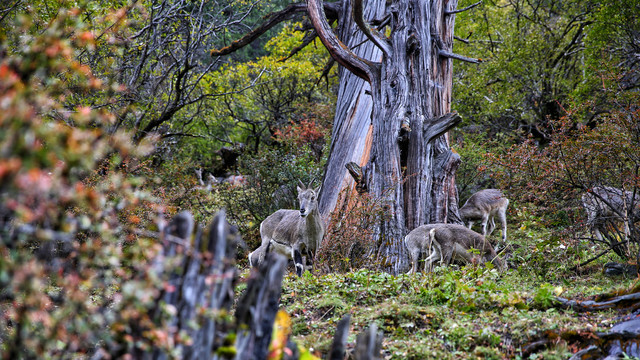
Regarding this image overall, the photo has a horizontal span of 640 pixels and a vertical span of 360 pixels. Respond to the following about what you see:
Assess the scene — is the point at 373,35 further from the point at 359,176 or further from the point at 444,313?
the point at 444,313

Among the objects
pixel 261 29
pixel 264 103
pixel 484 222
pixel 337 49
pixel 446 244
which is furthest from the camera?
pixel 264 103

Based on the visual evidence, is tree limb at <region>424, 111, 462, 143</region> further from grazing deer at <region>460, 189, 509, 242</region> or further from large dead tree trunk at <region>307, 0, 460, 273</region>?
grazing deer at <region>460, 189, 509, 242</region>

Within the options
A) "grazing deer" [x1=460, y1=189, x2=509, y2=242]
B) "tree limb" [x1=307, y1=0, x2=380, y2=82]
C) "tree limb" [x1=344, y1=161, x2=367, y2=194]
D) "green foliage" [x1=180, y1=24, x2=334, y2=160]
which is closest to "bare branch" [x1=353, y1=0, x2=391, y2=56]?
"tree limb" [x1=307, y1=0, x2=380, y2=82]

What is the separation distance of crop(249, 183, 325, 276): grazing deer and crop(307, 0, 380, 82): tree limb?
3.13 meters

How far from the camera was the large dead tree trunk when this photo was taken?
32.7 feet

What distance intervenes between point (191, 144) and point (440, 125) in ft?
43.1

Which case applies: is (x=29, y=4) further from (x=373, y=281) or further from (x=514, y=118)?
(x=514, y=118)

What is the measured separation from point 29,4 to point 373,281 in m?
7.58

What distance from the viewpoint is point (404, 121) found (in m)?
10.5

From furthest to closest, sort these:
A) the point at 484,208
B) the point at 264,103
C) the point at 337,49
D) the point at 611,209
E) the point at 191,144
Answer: the point at 264,103, the point at 191,144, the point at 484,208, the point at 337,49, the point at 611,209

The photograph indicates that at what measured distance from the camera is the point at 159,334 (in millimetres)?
1989

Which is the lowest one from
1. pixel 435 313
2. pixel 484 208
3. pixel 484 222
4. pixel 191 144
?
pixel 435 313

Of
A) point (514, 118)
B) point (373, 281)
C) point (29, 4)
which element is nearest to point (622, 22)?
point (514, 118)

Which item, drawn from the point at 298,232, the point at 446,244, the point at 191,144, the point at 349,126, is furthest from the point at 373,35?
the point at 191,144
